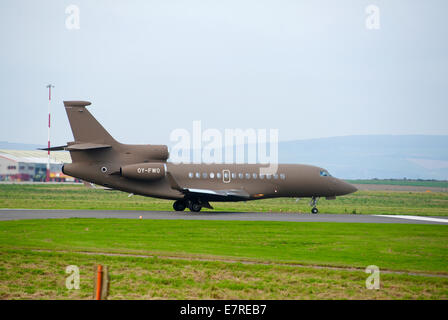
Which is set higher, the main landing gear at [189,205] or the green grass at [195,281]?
the main landing gear at [189,205]

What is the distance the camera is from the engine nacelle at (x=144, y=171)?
115ft

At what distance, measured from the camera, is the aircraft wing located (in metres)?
33.8

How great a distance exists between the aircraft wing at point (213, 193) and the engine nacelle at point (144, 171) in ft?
4.67

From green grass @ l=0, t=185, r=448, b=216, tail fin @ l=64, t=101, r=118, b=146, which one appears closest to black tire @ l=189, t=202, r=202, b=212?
green grass @ l=0, t=185, r=448, b=216

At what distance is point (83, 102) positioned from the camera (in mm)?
35656

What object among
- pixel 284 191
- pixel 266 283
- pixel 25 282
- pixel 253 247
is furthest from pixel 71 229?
pixel 284 191

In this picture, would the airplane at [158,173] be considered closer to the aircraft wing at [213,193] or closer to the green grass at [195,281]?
the aircraft wing at [213,193]

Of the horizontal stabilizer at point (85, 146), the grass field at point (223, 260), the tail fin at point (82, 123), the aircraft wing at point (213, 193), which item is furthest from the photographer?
the tail fin at point (82, 123)

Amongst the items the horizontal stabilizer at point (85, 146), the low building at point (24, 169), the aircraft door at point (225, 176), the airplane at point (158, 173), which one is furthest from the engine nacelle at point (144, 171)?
the low building at point (24, 169)

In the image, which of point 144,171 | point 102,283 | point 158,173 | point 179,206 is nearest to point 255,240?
point 102,283

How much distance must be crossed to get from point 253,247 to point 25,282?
835cm

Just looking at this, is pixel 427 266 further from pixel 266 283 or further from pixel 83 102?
pixel 83 102

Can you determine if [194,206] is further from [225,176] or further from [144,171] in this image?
[144,171]

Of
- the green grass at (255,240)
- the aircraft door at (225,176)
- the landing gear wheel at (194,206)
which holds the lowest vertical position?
the green grass at (255,240)
